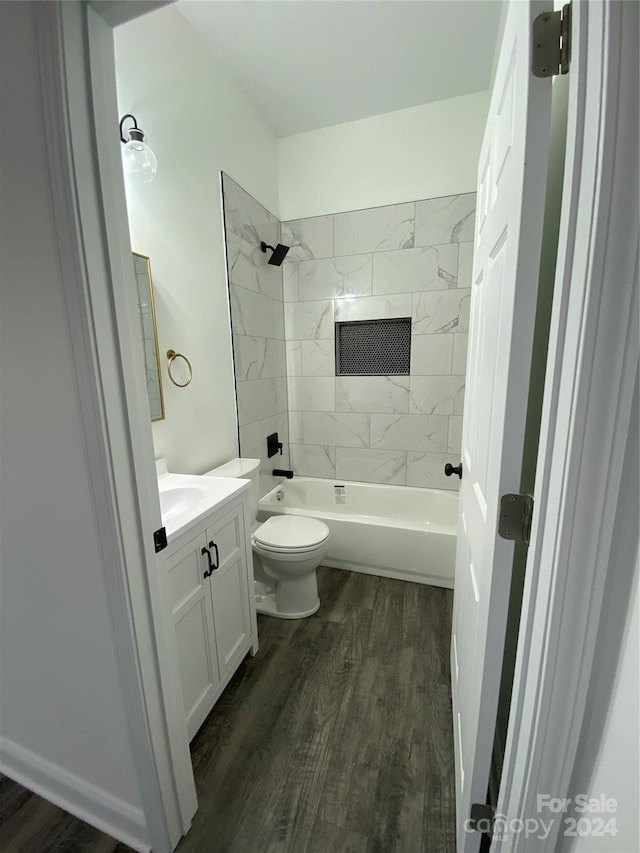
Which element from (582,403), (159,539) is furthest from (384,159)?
(159,539)

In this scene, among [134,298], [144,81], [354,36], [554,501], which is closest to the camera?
[554,501]

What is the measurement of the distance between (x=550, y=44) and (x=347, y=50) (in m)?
1.94

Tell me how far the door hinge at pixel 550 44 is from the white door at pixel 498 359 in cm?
1

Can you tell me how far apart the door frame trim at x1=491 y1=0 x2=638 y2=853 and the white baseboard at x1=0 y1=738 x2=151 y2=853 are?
1116 mm

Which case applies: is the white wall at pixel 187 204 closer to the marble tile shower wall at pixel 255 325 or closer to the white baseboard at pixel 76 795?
the marble tile shower wall at pixel 255 325

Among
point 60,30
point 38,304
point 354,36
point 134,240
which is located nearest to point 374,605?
point 38,304

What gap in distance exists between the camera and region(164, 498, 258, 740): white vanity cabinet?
1196 millimetres

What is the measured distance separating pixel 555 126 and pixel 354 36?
1761mm

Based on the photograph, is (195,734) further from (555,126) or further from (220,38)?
(220,38)

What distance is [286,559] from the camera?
1.83 metres

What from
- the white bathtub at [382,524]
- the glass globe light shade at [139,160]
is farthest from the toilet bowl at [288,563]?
the glass globe light shade at [139,160]

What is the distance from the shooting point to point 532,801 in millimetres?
683

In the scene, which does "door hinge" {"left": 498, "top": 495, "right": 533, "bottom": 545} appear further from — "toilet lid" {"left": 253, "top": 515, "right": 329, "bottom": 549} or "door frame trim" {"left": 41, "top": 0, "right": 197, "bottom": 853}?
"toilet lid" {"left": 253, "top": 515, "right": 329, "bottom": 549}

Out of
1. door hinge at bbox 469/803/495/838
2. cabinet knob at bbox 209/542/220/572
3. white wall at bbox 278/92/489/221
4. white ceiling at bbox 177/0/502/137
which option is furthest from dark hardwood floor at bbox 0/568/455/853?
white ceiling at bbox 177/0/502/137
